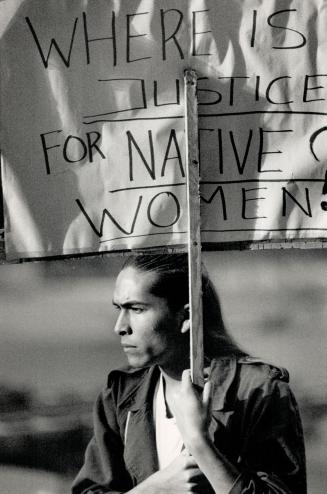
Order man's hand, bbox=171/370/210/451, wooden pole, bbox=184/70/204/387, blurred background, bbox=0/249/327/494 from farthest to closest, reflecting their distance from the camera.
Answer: blurred background, bbox=0/249/327/494, wooden pole, bbox=184/70/204/387, man's hand, bbox=171/370/210/451

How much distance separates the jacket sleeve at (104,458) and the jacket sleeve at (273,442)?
55 cm

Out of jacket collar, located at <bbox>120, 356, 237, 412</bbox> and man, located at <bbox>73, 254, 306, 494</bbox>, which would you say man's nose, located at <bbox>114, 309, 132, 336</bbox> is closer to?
man, located at <bbox>73, 254, 306, 494</bbox>

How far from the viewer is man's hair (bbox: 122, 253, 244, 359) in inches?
204

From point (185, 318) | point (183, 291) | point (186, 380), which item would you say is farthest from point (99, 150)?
point (186, 380)

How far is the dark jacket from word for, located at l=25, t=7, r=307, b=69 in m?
1.33

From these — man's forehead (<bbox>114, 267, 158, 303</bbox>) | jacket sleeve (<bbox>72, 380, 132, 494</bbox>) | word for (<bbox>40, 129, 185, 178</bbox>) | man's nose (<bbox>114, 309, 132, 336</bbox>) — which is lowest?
jacket sleeve (<bbox>72, 380, 132, 494</bbox>)

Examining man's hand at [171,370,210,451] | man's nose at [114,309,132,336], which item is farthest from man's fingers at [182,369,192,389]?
man's nose at [114,309,132,336]

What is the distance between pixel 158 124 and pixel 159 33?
1.28 feet

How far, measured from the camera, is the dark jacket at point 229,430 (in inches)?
197

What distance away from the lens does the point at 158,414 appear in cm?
518

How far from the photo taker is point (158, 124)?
16.7 ft

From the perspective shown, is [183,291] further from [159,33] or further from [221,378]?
[159,33]

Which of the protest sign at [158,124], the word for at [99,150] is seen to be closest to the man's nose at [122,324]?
the protest sign at [158,124]

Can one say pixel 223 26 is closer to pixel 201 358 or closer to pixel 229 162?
pixel 229 162
